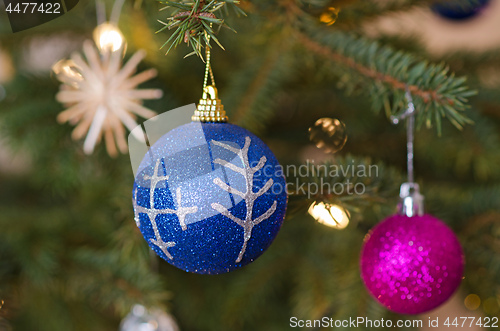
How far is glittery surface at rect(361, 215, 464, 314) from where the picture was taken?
1.16ft

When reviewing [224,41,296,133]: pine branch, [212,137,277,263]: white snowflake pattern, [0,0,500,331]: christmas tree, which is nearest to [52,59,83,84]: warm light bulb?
[0,0,500,331]: christmas tree

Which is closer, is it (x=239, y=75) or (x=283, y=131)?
(x=239, y=75)

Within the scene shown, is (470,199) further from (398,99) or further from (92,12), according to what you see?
(92,12)

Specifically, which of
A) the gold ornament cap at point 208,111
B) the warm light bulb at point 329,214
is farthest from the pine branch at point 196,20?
the warm light bulb at point 329,214

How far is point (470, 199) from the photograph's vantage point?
53cm

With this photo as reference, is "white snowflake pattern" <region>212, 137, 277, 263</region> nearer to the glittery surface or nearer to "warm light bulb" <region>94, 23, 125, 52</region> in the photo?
the glittery surface

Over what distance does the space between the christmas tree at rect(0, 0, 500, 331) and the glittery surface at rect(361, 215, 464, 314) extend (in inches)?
1.8

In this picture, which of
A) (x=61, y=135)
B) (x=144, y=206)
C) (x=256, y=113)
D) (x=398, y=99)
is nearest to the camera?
(x=144, y=206)

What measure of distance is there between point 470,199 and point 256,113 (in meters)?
0.29

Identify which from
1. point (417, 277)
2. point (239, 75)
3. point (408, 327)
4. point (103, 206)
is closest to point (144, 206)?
point (417, 277)

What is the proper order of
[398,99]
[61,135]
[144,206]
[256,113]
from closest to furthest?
[144,206] → [398,99] → [256,113] → [61,135]

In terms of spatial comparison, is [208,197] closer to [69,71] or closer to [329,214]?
[329,214]

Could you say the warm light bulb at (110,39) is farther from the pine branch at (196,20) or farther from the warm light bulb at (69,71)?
the pine branch at (196,20)

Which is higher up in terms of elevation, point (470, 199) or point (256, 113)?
point (256, 113)
